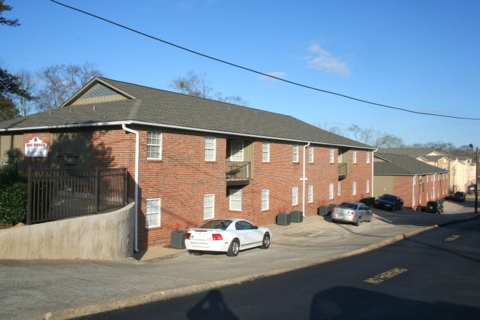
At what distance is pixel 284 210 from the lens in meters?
30.4

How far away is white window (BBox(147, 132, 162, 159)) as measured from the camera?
20016mm

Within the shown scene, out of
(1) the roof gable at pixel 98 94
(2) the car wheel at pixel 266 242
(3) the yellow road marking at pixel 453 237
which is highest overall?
(1) the roof gable at pixel 98 94

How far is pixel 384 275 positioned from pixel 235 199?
14101 mm

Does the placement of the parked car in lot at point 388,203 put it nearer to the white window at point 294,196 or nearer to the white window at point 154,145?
the white window at point 294,196

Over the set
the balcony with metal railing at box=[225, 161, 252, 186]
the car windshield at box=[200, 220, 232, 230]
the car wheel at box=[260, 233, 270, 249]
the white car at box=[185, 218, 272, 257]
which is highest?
the balcony with metal railing at box=[225, 161, 252, 186]

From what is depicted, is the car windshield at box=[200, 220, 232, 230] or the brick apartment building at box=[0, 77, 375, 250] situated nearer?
the car windshield at box=[200, 220, 232, 230]

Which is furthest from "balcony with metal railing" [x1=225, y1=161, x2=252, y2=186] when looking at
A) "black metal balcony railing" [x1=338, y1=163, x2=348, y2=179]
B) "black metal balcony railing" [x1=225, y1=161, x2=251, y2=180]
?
"black metal balcony railing" [x1=338, y1=163, x2=348, y2=179]

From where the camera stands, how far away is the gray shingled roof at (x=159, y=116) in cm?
2061

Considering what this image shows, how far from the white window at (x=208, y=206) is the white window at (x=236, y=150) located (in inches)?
171

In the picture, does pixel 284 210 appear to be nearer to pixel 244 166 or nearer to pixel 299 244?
pixel 244 166

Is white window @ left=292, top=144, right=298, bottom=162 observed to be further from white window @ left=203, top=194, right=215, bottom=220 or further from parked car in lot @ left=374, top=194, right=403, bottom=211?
parked car in lot @ left=374, top=194, right=403, bottom=211

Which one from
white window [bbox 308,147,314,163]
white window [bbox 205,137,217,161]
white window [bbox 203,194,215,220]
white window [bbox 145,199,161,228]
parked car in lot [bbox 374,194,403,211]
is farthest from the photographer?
parked car in lot [bbox 374,194,403,211]

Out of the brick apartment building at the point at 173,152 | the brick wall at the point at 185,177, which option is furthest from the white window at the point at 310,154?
the brick wall at the point at 185,177

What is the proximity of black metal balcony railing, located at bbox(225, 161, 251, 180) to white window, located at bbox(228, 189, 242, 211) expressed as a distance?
88cm
